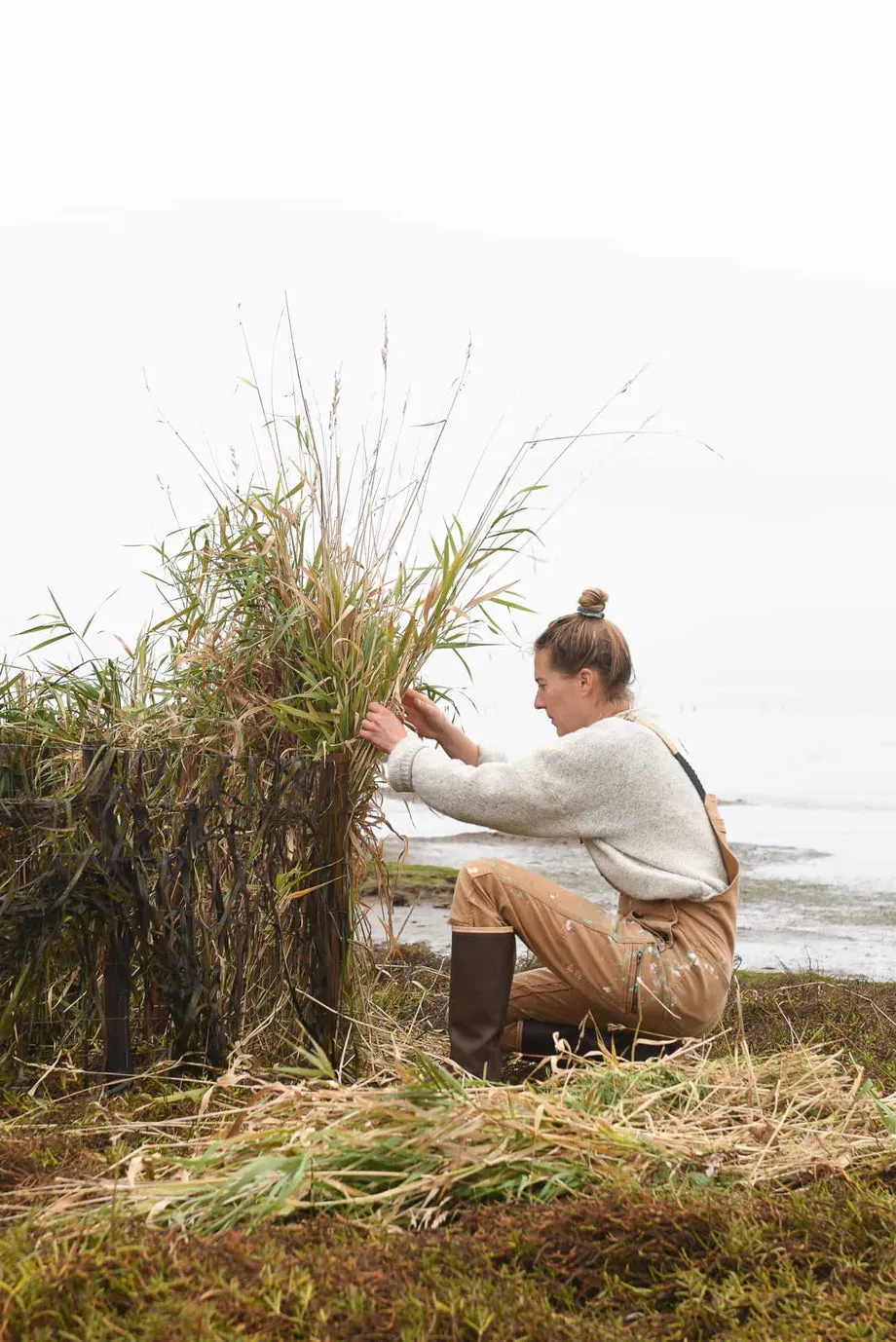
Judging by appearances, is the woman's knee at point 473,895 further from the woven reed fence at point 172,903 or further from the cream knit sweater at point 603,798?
the woven reed fence at point 172,903

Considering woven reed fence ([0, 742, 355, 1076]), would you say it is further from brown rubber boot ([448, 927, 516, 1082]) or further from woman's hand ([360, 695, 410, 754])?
brown rubber boot ([448, 927, 516, 1082])

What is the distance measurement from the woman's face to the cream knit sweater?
190mm

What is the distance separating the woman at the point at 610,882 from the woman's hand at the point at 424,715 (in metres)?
0.30

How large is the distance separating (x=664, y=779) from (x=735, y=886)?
450 mm

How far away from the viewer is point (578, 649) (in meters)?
3.66

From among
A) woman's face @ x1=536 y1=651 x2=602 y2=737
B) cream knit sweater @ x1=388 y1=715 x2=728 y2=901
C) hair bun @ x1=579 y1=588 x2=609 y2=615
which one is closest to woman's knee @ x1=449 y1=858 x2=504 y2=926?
cream knit sweater @ x1=388 y1=715 x2=728 y2=901

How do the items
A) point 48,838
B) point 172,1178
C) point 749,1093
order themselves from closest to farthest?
1. point 172,1178
2. point 749,1093
3. point 48,838

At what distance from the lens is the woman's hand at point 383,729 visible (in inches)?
136

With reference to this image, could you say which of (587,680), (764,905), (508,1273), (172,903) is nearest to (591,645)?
(587,680)

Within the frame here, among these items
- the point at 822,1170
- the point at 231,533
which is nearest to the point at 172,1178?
the point at 822,1170

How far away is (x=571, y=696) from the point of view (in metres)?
3.70

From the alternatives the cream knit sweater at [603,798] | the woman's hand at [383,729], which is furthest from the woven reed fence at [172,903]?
the cream knit sweater at [603,798]

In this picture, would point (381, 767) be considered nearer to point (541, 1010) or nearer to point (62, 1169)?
point (541, 1010)

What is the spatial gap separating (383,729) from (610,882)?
777 millimetres
